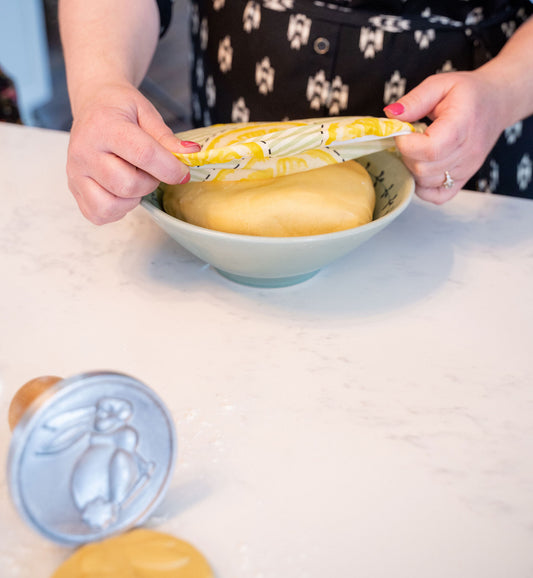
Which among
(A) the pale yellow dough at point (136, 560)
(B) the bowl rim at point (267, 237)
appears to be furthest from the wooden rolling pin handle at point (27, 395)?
(B) the bowl rim at point (267, 237)

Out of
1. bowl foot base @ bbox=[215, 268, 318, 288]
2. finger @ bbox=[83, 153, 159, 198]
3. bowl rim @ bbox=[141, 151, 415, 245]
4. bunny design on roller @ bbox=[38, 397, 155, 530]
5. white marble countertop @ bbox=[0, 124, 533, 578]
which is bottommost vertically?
white marble countertop @ bbox=[0, 124, 533, 578]

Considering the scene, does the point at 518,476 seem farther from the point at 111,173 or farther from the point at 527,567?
the point at 111,173

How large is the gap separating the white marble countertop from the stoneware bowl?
0.12 ft

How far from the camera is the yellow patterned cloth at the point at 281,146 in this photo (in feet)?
1.88

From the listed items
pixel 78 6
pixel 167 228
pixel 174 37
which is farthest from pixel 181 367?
pixel 174 37

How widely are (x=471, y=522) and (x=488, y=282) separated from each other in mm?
329

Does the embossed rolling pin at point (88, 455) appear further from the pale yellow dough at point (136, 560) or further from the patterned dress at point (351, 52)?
the patterned dress at point (351, 52)

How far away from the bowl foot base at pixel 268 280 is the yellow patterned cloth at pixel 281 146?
109 millimetres

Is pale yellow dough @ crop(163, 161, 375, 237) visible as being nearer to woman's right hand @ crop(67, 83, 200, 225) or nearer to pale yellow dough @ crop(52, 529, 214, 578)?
woman's right hand @ crop(67, 83, 200, 225)

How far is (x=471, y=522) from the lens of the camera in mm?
454

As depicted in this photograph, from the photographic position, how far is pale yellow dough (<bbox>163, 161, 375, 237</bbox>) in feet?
2.00

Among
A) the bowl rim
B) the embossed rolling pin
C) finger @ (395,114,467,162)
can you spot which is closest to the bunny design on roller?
the embossed rolling pin

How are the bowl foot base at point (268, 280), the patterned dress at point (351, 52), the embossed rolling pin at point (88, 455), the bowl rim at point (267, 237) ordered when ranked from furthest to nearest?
the patterned dress at point (351, 52) < the bowl foot base at point (268, 280) < the bowl rim at point (267, 237) < the embossed rolling pin at point (88, 455)

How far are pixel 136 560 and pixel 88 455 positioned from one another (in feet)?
0.26
